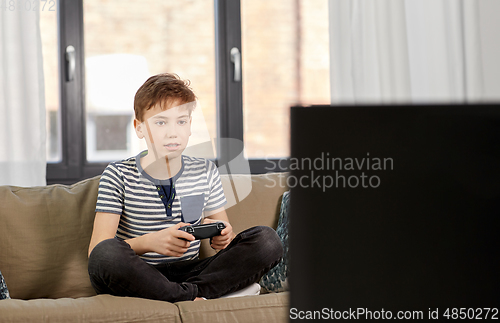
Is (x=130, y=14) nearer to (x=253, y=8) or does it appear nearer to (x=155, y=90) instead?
(x=253, y=8)

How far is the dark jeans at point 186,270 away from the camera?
117cm

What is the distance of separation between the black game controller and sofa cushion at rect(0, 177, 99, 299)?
455 millimetres

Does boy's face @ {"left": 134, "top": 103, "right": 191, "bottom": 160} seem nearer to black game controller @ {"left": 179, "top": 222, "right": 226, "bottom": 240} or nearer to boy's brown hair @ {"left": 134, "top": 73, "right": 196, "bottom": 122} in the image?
boy's brown hair @ {"left": 134, "top": 73, "right": 196, "bottom": 122}

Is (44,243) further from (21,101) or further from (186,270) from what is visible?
(21,101)

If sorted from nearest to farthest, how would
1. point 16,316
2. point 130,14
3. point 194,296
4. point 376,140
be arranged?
point 376,140, point 16,316, point 194,296, point 130,14

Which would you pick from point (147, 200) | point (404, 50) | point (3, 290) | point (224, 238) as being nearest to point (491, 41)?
point (404, 50)

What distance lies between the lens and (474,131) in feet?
1.11

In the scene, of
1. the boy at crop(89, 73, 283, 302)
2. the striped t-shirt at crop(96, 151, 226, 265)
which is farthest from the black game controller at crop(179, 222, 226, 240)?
the striped t-shirt at crop(96, 151, 226, 265)

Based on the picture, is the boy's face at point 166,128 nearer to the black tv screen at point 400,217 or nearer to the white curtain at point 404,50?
the white curtain at point 404,50

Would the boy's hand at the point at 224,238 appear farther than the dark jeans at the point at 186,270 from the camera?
Yes

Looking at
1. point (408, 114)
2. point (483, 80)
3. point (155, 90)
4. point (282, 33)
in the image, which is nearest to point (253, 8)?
point (282, 33)

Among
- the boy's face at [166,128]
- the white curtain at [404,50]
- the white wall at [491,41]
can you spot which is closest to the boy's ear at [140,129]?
the boy's face at [166,128]

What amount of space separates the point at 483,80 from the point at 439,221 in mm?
2228

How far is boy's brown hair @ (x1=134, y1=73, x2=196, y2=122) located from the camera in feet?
4.60
